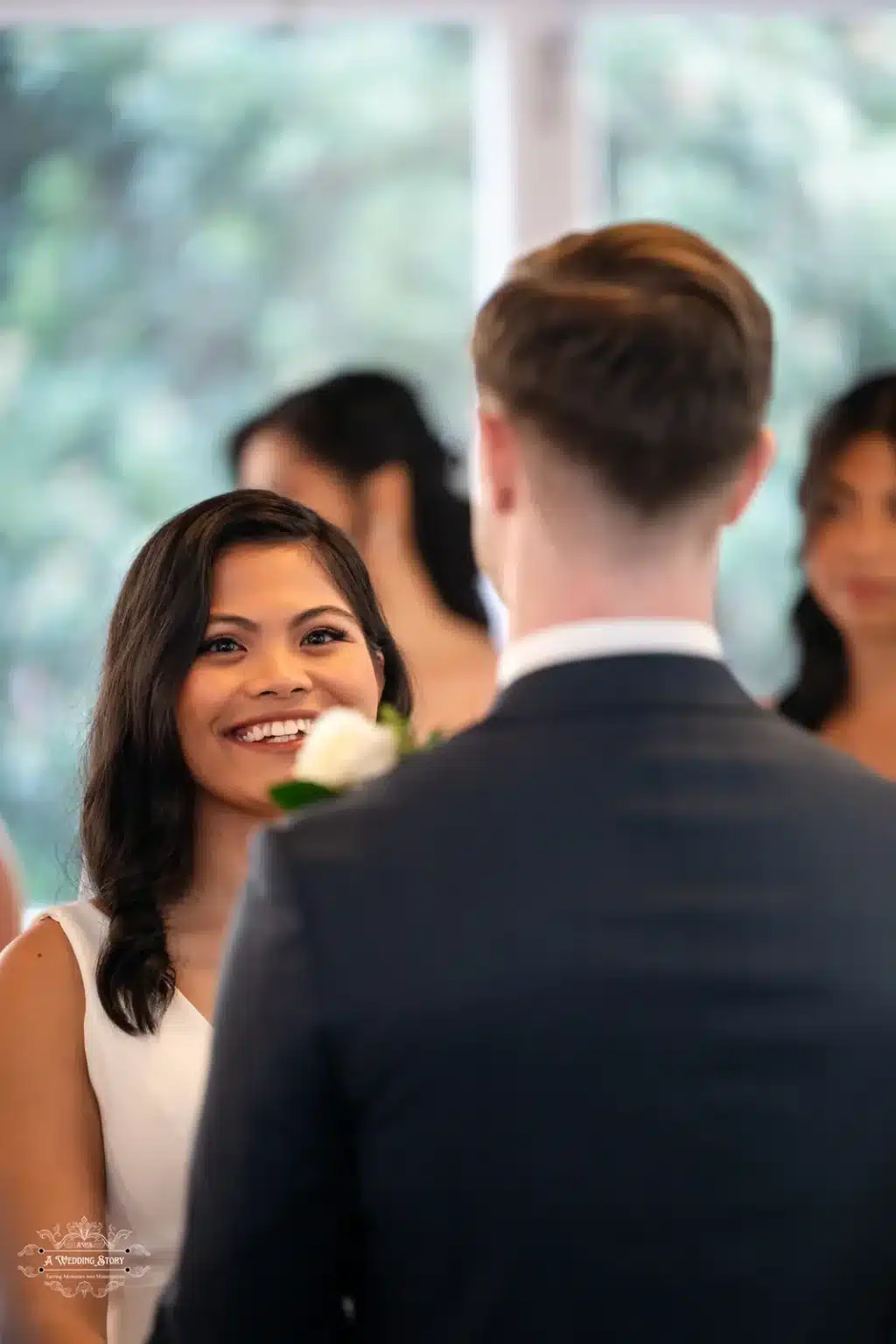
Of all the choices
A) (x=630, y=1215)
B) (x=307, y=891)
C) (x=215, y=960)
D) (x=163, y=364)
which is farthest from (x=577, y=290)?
(x=163, y=364)

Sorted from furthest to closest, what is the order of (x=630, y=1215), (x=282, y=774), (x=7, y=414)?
1. (x=7, y=414)
2. (x=282, y=774)
3. (x=630, y=1215)

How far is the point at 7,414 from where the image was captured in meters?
4.00

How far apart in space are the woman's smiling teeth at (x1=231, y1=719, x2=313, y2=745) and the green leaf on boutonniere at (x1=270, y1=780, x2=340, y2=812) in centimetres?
64

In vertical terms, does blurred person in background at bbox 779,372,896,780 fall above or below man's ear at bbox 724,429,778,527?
below

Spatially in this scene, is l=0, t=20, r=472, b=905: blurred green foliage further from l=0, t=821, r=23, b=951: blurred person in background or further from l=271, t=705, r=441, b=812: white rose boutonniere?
l=271, t=705, r=441, b=812: white rose boutonniere

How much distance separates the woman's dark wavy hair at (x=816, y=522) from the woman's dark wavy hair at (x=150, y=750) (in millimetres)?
1346

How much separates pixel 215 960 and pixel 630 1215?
3.18 ft

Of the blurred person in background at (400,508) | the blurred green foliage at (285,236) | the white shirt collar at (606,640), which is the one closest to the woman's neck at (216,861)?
the white shirt collar at (606,640)

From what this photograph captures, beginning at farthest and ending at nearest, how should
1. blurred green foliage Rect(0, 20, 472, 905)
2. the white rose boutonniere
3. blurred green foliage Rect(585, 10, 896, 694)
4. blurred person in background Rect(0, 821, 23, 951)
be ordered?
blurred green foliage Rect(585, 10, 896, 694)
blurred green foliage Rect(0, 20, 472, 905)
blurred person in background Rect(0, 821, 23, 951)
the white rose boutonniere

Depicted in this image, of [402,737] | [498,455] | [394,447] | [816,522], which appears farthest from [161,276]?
[498,455]

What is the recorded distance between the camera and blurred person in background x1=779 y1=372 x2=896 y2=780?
3152 mm

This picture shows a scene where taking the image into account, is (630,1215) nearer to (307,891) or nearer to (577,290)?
(307,891)

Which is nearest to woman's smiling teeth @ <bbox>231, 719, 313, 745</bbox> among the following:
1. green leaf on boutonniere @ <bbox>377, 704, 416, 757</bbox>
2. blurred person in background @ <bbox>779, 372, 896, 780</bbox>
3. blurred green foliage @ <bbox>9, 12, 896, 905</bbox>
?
green leaf on boutonniere @ <bbox>377, 704, 416, 757</bbox>

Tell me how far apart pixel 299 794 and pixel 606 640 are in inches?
11.1
